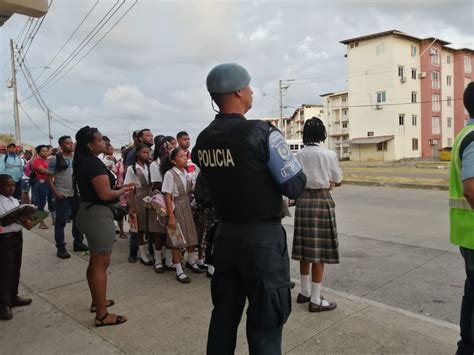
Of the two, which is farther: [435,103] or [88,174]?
[435,103]

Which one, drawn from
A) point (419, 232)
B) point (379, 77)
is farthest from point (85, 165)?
point (379, 77)

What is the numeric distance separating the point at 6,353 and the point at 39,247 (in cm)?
359

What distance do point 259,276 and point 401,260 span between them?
4.18 m

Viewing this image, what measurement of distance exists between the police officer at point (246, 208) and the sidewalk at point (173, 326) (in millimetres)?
1012

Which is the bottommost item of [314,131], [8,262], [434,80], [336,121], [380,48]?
[8,262]

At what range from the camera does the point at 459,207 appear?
102 inches

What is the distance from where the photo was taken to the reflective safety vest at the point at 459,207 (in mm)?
2494

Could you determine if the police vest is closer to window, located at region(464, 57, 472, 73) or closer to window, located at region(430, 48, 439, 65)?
window, located at region(430, 48, 439, 65)

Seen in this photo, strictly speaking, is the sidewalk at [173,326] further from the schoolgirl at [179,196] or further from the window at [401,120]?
the window at [401,120]

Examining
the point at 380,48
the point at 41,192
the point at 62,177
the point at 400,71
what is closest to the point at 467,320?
the point at 62,177

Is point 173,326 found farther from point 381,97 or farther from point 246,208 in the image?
point 381,97

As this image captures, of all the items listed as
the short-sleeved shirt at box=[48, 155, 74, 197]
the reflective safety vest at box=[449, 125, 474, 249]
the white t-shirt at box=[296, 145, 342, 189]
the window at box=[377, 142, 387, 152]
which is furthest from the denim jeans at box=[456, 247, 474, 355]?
the window at box=[377, 142, 387, 152]

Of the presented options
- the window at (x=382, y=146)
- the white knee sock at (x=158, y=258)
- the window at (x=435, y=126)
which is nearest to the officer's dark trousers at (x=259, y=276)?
the white knee sock at (x=158, y=258)

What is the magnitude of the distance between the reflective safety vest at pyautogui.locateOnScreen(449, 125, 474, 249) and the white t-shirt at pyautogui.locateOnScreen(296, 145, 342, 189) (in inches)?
45.2
